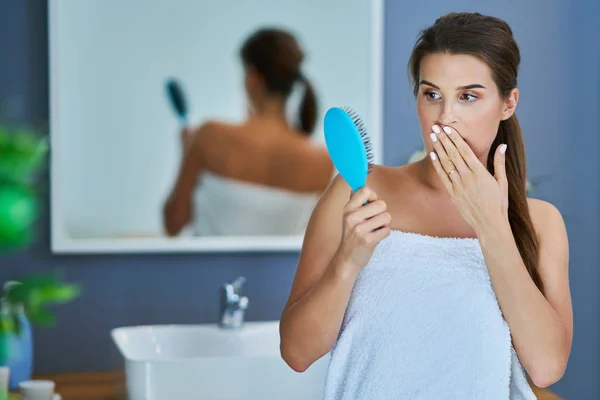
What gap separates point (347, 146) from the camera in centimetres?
90

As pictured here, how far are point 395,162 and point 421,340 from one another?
111cm

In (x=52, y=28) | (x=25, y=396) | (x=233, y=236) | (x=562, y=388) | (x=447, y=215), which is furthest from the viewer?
(x=562, y=388)

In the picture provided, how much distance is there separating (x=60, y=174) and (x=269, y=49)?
0.59m

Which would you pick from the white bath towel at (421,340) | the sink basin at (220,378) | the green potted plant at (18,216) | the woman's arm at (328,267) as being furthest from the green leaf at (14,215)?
the sink basin at (220,378)

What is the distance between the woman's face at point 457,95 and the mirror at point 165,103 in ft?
3.21

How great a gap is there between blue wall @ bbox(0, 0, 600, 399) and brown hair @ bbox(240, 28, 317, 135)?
0.23m

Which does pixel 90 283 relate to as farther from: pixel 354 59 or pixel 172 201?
pixel 354 59

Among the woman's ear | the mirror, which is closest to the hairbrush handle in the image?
the mirror

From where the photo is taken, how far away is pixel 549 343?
0.97m

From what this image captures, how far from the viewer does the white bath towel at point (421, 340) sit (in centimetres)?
98

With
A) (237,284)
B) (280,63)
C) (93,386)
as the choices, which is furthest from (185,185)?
(93,386)

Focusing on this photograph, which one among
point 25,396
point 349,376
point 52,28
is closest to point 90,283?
point 25,396

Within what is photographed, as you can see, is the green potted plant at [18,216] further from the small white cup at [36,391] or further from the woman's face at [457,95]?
the small white cup at [36,391]

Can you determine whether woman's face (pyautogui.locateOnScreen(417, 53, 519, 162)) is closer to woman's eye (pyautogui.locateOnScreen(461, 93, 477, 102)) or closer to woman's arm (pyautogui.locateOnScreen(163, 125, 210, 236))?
woman's eye (pyautogui.locateOnScreen(461, 93, 477, 102))
